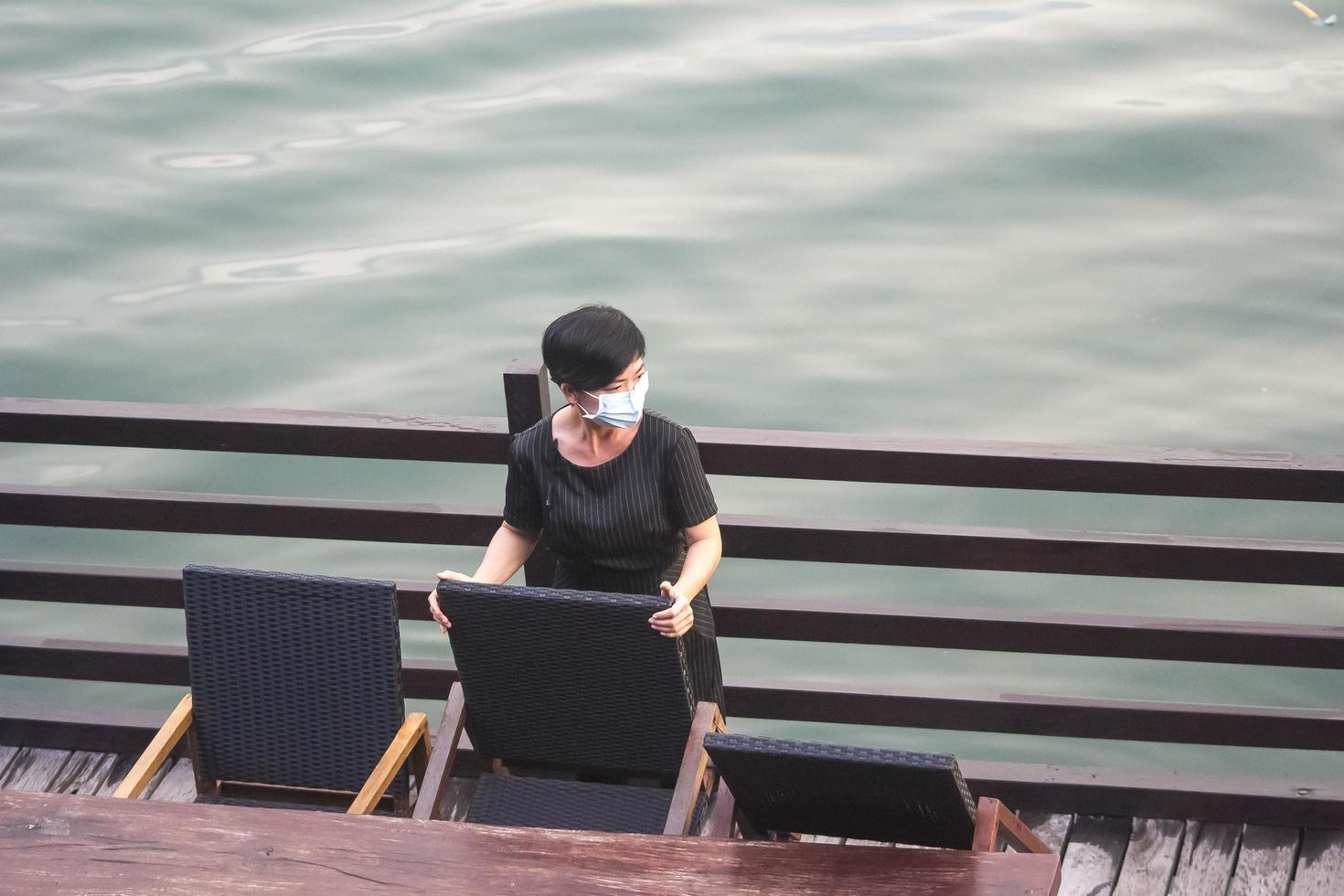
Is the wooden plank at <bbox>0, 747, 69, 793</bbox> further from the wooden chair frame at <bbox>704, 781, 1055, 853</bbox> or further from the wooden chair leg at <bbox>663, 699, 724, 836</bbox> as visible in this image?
the wooden chair frame at <bbox>704, 781, 1055, 853</bbox>

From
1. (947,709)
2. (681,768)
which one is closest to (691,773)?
(681,768)

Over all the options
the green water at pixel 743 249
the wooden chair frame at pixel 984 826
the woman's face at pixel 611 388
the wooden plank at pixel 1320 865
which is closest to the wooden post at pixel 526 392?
the woman's face at pixel 611 388

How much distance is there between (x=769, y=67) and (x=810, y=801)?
9.83 metres

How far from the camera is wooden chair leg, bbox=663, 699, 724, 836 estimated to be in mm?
3338

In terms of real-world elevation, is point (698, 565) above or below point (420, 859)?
above

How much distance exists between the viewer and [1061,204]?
1085 cm

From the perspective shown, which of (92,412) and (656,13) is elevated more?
(656,13)

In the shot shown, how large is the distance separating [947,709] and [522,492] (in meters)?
1.46

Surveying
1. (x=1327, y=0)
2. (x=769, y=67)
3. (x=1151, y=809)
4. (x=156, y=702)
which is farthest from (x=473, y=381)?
(x=1327, y=0)

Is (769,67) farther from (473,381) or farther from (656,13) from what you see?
(473,381)

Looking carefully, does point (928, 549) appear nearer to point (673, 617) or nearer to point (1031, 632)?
point (1031, 632)

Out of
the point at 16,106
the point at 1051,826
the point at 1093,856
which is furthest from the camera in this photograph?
the point at 16,106

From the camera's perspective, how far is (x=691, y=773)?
3404 mm

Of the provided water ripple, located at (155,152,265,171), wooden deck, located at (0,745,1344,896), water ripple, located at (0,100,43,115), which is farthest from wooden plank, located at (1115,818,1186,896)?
water ripple, located at (0,100,43,115)
